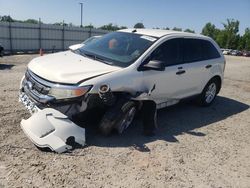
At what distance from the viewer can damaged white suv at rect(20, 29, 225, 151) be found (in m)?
4.77

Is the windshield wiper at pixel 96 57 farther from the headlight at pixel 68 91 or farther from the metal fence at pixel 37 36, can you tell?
the metal fence at pixel 37 36

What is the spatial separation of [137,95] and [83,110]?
3.26 ft

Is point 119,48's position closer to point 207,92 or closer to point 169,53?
point 169,53

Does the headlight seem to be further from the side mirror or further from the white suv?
the side mirror

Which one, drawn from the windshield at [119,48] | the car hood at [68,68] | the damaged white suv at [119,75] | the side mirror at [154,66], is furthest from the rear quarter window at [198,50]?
the car hood at [68,68]

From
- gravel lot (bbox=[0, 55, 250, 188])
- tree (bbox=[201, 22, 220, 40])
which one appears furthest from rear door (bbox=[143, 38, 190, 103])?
tree (bbox=[201, 22, 220, 40])

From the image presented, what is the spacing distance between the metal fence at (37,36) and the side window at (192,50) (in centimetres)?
1812

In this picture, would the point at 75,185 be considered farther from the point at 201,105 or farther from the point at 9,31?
the point at 9,31

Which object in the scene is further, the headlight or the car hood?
the car hood

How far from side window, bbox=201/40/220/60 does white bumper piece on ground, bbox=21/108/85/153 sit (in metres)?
4.05

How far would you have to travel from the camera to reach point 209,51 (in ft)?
25.1

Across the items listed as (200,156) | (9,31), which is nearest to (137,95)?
(200,156)

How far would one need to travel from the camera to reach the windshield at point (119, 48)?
5.61 m

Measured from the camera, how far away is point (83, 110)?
4805 mm
